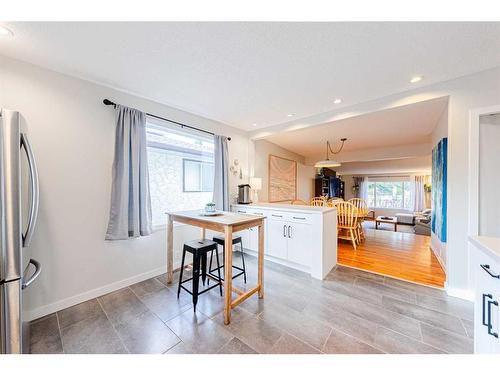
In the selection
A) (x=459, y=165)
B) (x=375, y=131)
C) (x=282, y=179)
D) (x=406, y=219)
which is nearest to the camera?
(x=459, y=165)

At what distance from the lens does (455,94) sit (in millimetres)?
2070

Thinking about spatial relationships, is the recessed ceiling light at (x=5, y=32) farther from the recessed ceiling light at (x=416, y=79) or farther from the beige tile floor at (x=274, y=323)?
the recessed ceiling light at (x=416, y=79)

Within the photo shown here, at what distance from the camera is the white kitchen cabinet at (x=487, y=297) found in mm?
871

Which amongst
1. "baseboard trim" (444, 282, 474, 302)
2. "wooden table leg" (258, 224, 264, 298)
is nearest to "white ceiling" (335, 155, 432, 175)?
"baseboard trim" (444, 282, 474, 302)

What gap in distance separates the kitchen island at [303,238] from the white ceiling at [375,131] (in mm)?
1551

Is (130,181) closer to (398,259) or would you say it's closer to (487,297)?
(487,297)

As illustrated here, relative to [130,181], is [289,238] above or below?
below

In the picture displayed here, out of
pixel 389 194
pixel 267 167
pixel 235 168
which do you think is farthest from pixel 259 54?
pixel 389 194

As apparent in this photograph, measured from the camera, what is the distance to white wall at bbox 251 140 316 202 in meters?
4.33

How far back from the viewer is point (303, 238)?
269 centimetres

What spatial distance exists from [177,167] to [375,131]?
3.65 m

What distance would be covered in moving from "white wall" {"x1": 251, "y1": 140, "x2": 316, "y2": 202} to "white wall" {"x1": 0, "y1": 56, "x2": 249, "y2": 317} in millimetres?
2588

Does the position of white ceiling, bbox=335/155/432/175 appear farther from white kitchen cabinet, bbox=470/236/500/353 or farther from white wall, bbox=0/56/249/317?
white wall, bbox=0/56/249/317
